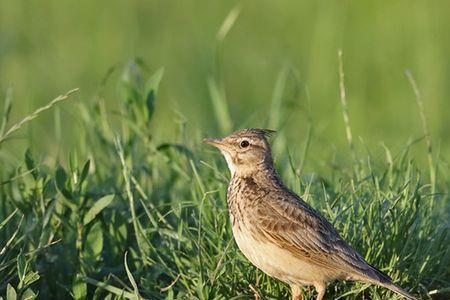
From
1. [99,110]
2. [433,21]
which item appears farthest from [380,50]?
[99,110]

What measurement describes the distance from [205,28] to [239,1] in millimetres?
1030

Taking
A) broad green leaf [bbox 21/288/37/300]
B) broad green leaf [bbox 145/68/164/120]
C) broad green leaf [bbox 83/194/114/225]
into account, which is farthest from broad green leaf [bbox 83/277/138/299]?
broad green leaf [bbox 145/68/164/120]

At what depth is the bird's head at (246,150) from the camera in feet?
20.5

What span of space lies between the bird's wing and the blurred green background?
11.0 feet

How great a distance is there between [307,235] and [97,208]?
1245mm

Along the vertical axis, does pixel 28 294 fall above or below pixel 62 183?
below

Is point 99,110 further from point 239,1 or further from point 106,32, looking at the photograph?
point 239,1

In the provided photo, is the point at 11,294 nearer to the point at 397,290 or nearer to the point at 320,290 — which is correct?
the point at 320,290

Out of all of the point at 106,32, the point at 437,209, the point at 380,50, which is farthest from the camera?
the point at 106,32

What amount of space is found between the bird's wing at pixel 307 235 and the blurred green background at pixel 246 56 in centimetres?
334

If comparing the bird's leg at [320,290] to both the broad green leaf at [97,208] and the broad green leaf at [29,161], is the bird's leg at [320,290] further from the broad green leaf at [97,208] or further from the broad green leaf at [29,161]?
the broad green leaf at [29,161]

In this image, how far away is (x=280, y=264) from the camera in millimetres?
5688

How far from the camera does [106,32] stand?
12.1 metres

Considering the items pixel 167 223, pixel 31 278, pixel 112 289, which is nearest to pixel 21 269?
pixel 31 278
